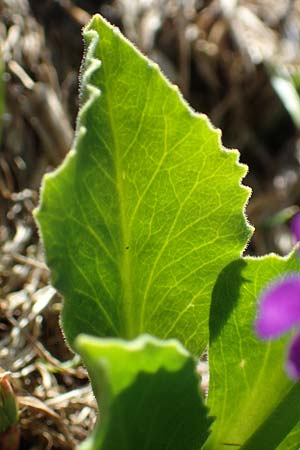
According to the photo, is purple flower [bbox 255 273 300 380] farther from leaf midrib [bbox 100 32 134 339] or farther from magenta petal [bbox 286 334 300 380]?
leaf midrib [bbox 100 32 134 339]

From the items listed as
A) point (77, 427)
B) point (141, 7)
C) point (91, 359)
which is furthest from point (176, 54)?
point (91, 359)

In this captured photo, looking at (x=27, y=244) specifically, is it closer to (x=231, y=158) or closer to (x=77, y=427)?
(x=77, y=427)

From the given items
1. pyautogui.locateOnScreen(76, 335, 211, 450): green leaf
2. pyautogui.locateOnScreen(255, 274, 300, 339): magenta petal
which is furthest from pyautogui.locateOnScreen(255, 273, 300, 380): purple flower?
pyautogui.locateOnScreen(76, 335, 211, 450): green leaf

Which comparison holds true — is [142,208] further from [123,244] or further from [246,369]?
[246,369]

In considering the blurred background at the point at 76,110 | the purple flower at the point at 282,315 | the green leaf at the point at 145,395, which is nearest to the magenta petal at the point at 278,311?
the purple flower at the point at 282,315

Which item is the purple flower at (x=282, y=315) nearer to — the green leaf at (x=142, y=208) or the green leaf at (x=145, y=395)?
the green leaf at (x=145, y=395)
